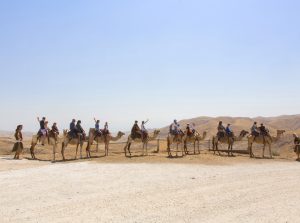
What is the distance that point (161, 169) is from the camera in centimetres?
2391

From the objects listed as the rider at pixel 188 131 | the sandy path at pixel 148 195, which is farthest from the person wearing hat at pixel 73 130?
the sandy path at pixel 148 195

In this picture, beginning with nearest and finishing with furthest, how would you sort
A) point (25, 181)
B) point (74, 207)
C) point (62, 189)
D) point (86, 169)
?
point (74, 207) → point (62, 189) → point (25, 181) → point (86, 169)

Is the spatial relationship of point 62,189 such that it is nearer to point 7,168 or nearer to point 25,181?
point 25,181

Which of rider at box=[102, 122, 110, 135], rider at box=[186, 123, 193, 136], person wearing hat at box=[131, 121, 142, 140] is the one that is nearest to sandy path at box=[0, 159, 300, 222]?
person wearing hat at box=[131, 121, 142, 140]

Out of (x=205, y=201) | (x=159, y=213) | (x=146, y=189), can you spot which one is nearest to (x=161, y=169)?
(x=146, y=189)

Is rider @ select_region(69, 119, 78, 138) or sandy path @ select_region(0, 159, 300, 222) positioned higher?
rider @ select_region(69, 119, 78, 138)

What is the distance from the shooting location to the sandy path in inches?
497

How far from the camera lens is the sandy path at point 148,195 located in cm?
1263

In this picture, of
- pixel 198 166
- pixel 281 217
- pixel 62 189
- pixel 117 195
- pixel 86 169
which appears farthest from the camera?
pixel 198 166

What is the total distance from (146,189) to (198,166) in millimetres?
9601

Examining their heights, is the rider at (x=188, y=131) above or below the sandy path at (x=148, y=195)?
above

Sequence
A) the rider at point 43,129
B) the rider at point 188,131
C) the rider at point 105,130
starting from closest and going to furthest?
1. the rider at point 43,129
2. the rider at point 105,130
3. the rider at point 188,131

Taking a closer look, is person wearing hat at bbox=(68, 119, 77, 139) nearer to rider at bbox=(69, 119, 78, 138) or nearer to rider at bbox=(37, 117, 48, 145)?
rider at bbox=(69, 119, 78, 138)

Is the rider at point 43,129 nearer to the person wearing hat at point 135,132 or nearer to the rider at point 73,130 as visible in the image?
the rider at point 73,130
